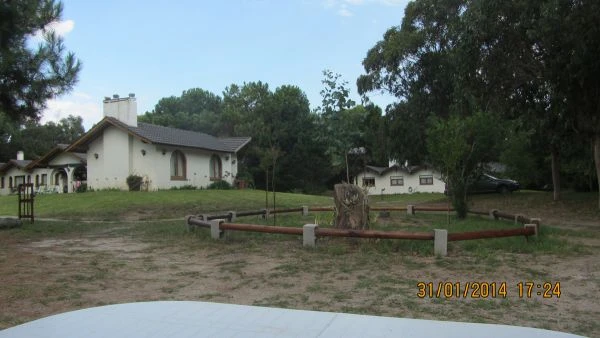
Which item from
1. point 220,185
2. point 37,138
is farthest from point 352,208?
point 37,138

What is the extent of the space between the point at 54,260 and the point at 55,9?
6.92 metres

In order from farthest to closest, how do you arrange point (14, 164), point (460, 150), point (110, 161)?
1. point (14, 164)
2. point (110, 161)
3. point (460, 150)

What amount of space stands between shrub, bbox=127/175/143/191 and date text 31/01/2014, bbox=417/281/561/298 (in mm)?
24587

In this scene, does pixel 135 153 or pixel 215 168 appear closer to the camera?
pixel 135 153

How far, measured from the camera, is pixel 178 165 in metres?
31.0

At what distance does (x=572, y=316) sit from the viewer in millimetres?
4941

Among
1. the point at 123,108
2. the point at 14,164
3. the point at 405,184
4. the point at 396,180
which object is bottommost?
the point at 405,184

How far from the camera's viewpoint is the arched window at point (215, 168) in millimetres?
34344

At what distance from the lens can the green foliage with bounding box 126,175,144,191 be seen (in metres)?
28.4

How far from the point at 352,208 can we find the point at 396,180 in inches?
1461

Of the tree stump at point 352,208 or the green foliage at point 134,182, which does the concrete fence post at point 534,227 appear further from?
the green foliage at point 134,182

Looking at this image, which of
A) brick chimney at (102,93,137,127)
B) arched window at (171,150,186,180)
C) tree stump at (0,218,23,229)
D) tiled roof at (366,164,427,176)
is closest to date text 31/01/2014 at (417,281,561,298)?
tree stump at (0,218,23,229)

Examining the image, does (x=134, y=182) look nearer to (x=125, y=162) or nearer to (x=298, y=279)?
(x=125, y=162)

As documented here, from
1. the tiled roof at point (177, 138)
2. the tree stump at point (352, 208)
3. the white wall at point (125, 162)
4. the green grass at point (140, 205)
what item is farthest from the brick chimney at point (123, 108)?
the tree stump at point (352, 208)
